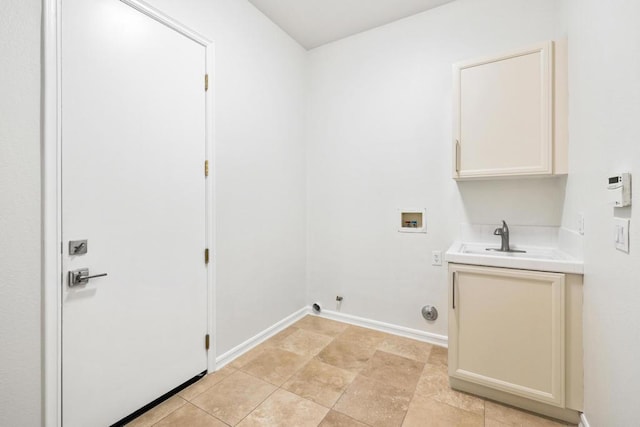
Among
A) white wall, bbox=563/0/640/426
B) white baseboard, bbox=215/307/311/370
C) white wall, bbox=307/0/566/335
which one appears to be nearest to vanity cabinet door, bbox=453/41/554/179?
white wall, bbox=563/0/640/426

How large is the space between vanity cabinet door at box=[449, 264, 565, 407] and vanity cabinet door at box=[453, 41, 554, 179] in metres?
0.74

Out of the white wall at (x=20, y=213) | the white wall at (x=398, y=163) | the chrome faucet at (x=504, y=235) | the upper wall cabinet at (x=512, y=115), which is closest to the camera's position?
the white wall at (x=20, y=213)

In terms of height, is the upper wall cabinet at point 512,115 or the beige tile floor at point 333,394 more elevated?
the upper wall cabinet at point 512,115

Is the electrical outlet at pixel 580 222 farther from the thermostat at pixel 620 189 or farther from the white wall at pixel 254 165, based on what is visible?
the white wall at pixel 254 165

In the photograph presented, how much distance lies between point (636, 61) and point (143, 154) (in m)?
2.24

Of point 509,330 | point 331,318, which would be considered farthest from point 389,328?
point 509,330

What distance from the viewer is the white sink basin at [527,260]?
5.22 ft

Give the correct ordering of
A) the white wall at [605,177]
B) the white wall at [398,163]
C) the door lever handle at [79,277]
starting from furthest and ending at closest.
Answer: the white wall at [398,163] < the door lever handle at [79,277] < the white wall at [605,177]

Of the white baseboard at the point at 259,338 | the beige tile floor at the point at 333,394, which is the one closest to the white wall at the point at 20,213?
the beige tile floor at the point at 333,394

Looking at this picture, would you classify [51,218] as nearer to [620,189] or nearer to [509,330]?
[620,189]

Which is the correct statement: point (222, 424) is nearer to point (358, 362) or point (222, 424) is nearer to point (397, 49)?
point (358, 362)

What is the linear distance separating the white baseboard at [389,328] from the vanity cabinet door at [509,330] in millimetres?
639

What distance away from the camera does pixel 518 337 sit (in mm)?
1695

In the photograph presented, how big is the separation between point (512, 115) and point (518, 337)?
141 centimetres
